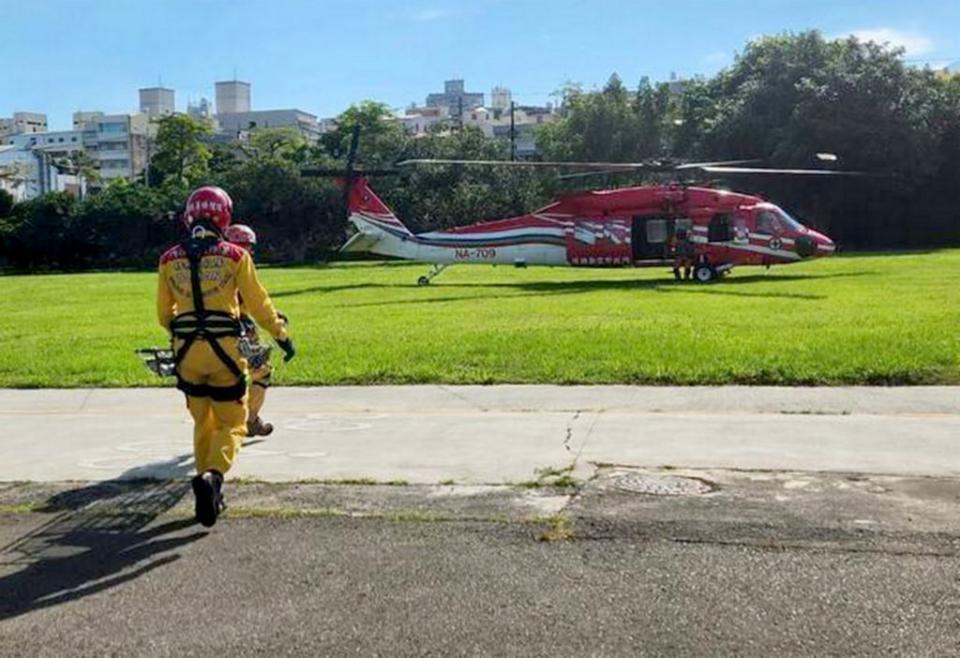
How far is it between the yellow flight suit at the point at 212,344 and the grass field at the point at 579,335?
4915 millimetres

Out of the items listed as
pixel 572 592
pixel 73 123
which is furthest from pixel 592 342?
pixel 73 123

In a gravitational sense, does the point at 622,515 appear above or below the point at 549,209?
below

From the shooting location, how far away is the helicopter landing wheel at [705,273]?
26.9m

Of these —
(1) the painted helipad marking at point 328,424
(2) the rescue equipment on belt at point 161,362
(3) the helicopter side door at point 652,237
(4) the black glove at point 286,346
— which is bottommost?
(1) the painted helipad marking at point 328,424

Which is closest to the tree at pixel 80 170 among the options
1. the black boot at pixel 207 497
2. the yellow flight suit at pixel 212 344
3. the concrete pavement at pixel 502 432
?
the concrete pavement at pixel 502 432

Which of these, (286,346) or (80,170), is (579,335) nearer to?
(286,346)

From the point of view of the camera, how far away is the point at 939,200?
2072 inches

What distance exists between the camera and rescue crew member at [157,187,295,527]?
20.1 feet

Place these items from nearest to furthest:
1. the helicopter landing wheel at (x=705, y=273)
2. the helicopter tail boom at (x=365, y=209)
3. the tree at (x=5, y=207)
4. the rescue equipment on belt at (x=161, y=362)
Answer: the rescue equipment on belt at (x=161, y=362)
the helicopter landing wheel at (x=705, y=273)
the helicopter tail boom at (x=365, y=209)
the tree at (x=5, y=207)

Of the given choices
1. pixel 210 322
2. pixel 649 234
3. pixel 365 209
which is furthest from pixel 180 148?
pixel 210 322

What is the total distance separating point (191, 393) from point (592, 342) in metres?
7.60

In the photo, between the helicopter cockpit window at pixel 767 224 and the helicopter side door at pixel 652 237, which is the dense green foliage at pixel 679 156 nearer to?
the helicopter cockpit window at pixel 767 224

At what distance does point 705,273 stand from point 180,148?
6737cm

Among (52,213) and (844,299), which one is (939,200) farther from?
(52,213)
